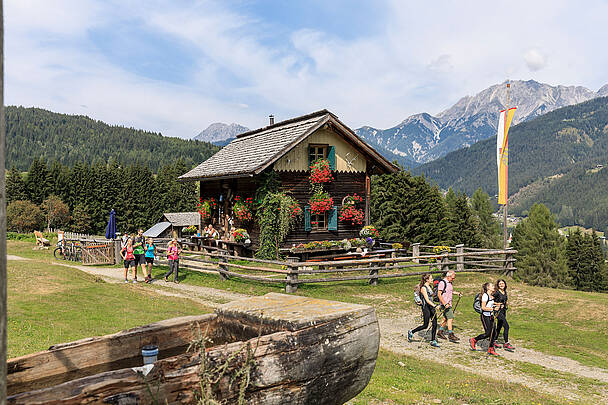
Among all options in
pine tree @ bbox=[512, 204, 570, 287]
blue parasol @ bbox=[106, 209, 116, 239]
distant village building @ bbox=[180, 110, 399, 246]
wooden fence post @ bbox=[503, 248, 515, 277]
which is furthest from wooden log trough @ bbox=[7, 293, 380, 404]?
pine tree @ bbox=[512, 204, 570, 287]

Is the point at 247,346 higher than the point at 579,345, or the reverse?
the point at 247,346

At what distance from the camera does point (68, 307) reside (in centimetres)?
1190

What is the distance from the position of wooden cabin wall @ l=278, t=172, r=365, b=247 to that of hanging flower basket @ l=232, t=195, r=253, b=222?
213 centimetres

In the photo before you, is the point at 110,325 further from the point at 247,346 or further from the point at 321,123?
the point at 321,123

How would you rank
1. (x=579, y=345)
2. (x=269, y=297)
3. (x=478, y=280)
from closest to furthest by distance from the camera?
(x=269, y=297) → (x=579, y=345) → (x=478, y=280)

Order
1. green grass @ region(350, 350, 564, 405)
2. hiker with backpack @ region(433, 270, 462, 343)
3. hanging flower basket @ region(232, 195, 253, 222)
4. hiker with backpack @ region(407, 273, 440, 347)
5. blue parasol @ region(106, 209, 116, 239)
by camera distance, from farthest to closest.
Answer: blue parasol @ region(106, 209, 116, 239)
hanging flower basket @ region(232, 195, 253, 222)
hiker with backpack @ region(433, 270, 462, 343)
hiker with backpack @ region(407, 273, 440, 347)
green grass @ region(350, 350, 564, 405)

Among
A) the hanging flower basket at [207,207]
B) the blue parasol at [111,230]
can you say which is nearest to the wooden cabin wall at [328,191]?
the hanging flower basket at [207,207]

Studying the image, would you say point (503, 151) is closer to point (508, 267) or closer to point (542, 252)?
point (508, 267)

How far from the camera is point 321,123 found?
22.1m

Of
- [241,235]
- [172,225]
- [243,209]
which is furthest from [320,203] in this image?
[172,225]

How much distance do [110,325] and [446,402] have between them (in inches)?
306

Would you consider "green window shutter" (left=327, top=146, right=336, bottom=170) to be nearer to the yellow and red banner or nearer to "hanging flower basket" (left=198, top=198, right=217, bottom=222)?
"hanging flower basket" (left=198, top=198, right=217, bottom=222)

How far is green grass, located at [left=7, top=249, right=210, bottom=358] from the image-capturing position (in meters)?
9.12

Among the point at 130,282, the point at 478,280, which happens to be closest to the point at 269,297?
the point at 130,282
